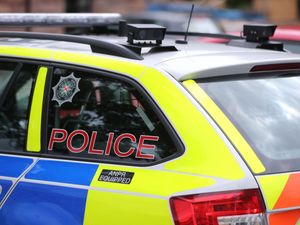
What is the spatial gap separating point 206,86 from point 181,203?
1.79ft

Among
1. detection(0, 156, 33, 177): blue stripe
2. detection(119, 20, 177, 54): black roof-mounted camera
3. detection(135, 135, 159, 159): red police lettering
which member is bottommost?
detection(0, 156, 33, 177): blue stripe

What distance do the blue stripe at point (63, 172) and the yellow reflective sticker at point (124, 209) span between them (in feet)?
0.30

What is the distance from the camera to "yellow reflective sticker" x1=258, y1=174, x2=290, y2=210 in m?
2.44

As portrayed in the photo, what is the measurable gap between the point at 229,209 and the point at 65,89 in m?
1.01

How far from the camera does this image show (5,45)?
10.8 ft

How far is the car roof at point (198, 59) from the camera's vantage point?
2.79 meters

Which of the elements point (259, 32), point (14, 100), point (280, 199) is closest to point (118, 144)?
point (280, 199)

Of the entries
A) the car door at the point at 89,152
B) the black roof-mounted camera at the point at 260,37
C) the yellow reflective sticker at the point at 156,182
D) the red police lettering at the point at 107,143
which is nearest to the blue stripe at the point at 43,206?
the car door at the point at 89,152

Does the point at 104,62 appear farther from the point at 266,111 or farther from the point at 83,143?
the point at 266,111

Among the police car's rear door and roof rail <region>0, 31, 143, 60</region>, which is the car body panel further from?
roof rail <region>0, 31, 143, 60</region>

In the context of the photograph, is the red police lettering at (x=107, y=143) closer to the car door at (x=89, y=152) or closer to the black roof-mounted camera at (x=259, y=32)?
the car door at (x=89, y=152)

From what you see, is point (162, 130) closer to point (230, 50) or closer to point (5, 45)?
point (230, 50)

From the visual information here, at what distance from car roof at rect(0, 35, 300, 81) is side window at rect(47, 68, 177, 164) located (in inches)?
5.7

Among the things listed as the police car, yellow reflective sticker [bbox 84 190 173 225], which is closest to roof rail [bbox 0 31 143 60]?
the police car
